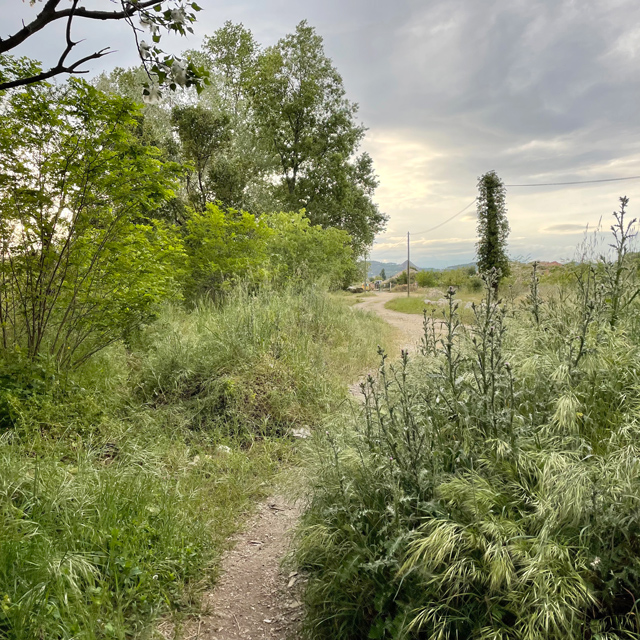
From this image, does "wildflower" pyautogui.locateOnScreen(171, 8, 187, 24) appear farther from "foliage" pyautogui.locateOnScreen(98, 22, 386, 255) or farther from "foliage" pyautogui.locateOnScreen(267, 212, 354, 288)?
"foliage" pyautogui.locateOnScreen(98, 22, 386, 255)

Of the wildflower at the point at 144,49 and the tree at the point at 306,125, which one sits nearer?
the wildflower at the point at 144,49

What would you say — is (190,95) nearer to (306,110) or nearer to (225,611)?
(306,110)

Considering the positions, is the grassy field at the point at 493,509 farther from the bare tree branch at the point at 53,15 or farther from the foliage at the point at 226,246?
the foliage at the point at 226,246

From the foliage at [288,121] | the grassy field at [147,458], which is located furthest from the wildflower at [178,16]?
the foliage at [288,121]

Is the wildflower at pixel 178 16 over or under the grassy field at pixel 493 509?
over

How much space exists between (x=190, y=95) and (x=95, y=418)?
18026mm

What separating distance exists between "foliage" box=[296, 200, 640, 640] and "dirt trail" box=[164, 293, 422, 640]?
25 centimetres

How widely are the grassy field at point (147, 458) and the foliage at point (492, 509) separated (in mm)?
980

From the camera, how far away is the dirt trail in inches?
95.9

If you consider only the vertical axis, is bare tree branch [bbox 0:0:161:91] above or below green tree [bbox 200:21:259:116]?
below

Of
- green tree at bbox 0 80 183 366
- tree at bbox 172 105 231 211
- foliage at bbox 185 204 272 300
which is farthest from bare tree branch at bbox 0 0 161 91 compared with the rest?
tree at bbox 172 105 231 211

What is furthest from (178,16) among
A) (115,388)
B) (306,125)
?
(306,125)

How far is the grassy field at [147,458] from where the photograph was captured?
7.17 ft

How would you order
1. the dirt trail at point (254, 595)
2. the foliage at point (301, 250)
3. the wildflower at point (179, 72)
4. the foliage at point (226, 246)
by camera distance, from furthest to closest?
1. the foliage at point (301, 250)
2. the foliage at point (226, 246)
3. the dirt trail at point (254, 595)
4. the wildflower at point (179, 72)
